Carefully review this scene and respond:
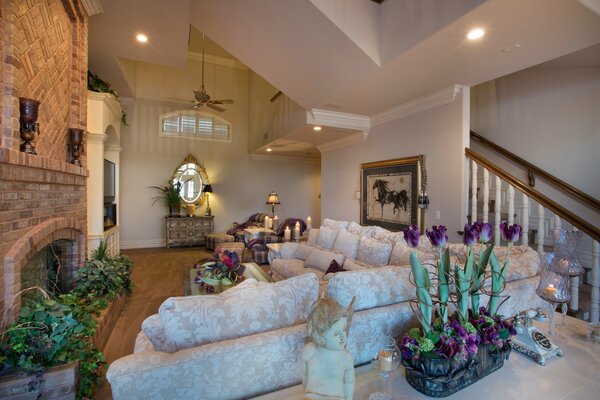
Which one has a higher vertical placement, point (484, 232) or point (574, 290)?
point (484, 232)

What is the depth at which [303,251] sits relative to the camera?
410cm

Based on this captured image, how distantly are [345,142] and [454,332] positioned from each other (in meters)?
4.80

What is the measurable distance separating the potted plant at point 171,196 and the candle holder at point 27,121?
5.34m

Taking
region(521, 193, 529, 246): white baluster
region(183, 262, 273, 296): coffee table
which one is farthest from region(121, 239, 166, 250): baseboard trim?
region(521, 193, 529, 246): white baluster

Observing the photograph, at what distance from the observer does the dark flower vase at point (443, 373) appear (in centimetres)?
109

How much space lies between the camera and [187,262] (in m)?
5.71

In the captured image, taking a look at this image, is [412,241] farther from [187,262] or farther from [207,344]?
[187,262]

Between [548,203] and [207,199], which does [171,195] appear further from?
[548,203]

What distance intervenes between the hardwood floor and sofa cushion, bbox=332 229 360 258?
2158 mm

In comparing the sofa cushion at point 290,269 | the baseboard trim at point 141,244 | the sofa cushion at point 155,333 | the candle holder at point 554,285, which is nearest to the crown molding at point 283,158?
the baseboard trim at point 141,244

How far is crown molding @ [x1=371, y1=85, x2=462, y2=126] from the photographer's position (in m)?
3.60

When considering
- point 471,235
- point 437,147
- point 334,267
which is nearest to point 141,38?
point 334,267

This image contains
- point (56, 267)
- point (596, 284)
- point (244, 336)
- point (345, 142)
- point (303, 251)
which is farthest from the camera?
point (345, 142)

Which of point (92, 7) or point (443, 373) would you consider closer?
point (443, 373)
